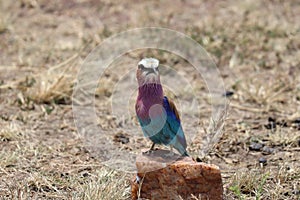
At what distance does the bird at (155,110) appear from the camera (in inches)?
134

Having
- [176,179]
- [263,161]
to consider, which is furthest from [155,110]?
[263,161]

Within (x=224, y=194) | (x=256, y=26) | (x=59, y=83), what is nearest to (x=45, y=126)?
(x=59, y=83)

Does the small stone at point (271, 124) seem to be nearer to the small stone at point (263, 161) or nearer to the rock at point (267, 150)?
the rock at point (267, 150)

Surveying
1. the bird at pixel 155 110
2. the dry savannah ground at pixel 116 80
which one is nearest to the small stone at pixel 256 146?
the dry savannah ground at pixel 116 80

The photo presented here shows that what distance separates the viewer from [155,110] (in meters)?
3.51

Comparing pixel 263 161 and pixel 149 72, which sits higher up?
pixel 149 72

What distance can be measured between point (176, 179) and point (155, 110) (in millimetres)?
395

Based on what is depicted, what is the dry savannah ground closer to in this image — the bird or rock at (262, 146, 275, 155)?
rock at (262, 146, 275, 155)

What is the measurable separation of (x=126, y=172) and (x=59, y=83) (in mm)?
1500

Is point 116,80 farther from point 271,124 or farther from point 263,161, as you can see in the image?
point 263,161

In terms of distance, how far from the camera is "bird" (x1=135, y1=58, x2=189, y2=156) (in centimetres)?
341

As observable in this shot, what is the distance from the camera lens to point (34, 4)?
746cm

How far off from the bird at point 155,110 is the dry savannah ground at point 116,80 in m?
0.39

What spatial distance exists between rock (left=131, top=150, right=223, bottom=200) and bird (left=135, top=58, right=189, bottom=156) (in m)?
0.15
